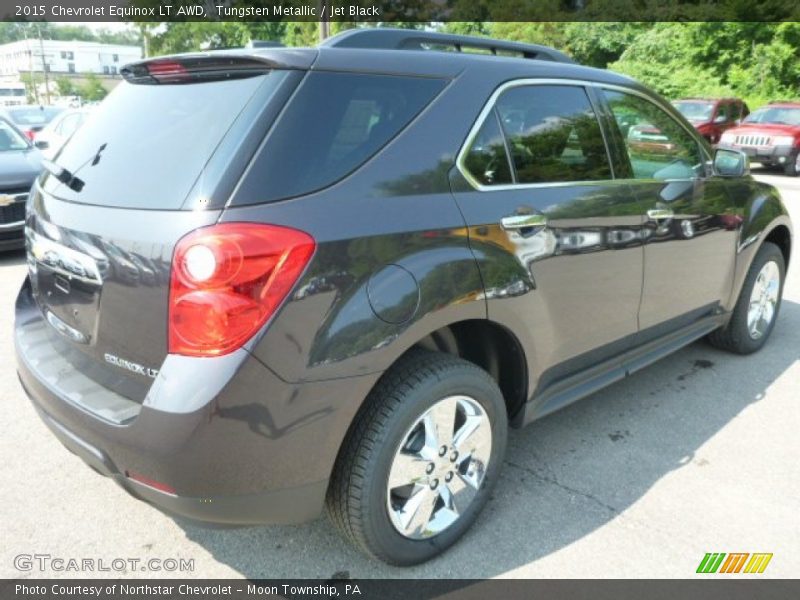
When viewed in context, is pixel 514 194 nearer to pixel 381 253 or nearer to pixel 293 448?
pixel 381 253

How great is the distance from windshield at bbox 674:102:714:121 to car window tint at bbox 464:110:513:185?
1837 cm

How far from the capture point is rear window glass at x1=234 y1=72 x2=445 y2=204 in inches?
77.8

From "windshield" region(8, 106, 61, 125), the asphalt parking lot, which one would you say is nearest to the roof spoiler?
the asphalt parking lot

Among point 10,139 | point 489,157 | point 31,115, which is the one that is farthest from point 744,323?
point 31,115

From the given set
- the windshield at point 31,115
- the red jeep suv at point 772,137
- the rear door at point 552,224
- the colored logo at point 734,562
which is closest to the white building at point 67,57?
the windshield at point 31,115

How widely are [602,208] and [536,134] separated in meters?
0.47

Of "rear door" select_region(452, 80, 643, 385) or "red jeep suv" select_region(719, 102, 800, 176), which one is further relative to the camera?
"red jeep suv" select_region(719, 102, 800, 176)

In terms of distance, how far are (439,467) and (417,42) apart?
1.71 meters

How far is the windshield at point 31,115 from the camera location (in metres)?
15.3

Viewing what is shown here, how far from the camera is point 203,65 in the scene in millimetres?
2273

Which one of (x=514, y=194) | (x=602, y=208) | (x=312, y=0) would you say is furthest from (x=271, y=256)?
(x=312, y=0)

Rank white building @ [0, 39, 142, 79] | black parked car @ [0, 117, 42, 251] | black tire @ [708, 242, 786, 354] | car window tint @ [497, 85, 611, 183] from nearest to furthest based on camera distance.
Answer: car window tint @ [497, 85, 611, 183] → black tire @ [708, 242, 786, 354] → black parked car @ [0, 117, 42, 251] → white building @ [0, 39, 142, 79]

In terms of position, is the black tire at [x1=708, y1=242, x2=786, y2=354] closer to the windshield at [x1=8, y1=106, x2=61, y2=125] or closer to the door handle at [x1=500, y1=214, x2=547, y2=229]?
the door handle at [x1=500, y1=214, x2=547, y2=229]

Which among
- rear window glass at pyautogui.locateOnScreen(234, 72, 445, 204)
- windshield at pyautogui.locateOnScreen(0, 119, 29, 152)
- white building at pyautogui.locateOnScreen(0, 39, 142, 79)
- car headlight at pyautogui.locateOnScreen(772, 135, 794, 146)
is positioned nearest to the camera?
rear window glass at pyautogui.locateOnScreen(234, 72, 445, 204)
